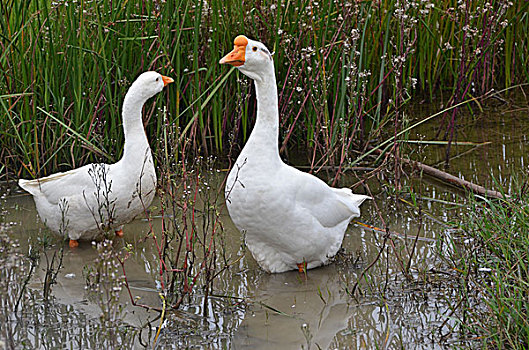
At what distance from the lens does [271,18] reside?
608cm

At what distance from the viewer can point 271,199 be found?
4.26 metres

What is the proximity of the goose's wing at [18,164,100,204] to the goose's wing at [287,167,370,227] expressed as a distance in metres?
1.40

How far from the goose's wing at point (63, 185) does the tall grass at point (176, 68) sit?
0.52m

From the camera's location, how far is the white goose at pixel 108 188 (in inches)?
190

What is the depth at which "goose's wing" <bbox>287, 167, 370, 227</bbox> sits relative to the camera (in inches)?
176

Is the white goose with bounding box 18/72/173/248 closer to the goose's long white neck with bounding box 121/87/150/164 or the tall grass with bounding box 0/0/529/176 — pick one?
the goose's long white neck with bounding box 121/87/150/164

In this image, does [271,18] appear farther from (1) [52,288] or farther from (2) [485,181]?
(1) [52,288]

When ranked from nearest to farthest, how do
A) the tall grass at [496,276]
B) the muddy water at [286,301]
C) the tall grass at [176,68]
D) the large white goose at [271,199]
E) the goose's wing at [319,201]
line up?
A: 1. the tall grass at [496,276]
2. the muddy water at [286,301]
3. the large white goose at [271,199]
4. the goose's wing at [319,201]
5. the tall grass at [176,68]

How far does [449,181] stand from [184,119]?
7.70ft

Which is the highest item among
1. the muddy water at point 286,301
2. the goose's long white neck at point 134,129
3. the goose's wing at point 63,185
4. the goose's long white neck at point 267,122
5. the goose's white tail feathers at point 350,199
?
the goose's long white neck at point 267,122

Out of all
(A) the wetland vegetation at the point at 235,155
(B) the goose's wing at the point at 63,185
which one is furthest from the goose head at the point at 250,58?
(B) the goose's wing at the point at 63,185

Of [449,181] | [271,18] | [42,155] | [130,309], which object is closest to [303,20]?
[271,18]

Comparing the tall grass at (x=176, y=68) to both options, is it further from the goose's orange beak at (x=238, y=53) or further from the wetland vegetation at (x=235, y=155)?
the goose's orange beak at (x=238, y=53)

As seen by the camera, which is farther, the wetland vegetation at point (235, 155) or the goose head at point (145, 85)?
the goose head at point (145, 85)
